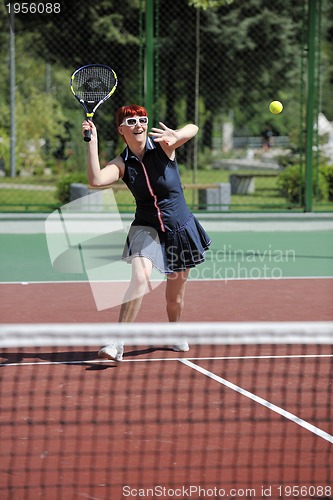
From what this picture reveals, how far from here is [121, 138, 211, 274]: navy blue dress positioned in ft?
22.2

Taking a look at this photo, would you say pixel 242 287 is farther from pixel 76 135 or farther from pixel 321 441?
pixel 76 135

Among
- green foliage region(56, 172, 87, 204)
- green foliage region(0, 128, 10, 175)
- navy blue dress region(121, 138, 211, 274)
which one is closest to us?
Result: navy blue dress region(121, 138, 211, 274)

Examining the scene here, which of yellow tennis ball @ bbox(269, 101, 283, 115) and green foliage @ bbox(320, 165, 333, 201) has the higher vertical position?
yellow tennis ball @ bbox(269, 101, 283, 115)

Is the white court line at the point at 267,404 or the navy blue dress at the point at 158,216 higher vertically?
the navy blue dress at the point at 158,216

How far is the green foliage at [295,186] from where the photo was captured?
1686cm

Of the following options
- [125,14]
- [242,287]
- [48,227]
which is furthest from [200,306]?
[125,14]

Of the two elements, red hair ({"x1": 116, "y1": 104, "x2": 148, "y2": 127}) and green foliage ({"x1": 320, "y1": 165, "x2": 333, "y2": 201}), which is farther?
green foliage ({"x1": 320, "y1": 165, "x2": 333, "y2": 201})

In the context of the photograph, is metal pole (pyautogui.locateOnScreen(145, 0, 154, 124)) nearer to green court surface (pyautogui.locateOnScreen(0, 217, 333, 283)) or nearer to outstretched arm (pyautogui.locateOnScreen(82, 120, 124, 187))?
green court surface (pyautogui.locateOnScreen(0, 217, 333, 283))

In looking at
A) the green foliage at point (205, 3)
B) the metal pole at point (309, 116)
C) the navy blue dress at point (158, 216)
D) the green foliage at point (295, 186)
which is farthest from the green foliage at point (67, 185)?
the navy blue dress at point (158, 216)

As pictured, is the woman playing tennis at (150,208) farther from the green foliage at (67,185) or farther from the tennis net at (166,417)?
the green foliage at (67,185)

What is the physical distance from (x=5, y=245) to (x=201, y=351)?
22.3 ft

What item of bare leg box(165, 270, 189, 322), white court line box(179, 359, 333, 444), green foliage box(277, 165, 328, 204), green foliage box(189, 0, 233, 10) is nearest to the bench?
green foliage box(277, 165, 328, 204)

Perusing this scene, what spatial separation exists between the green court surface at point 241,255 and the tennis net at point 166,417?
394cm

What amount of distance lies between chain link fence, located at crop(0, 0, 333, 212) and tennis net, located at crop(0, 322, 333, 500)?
8.92 meters
